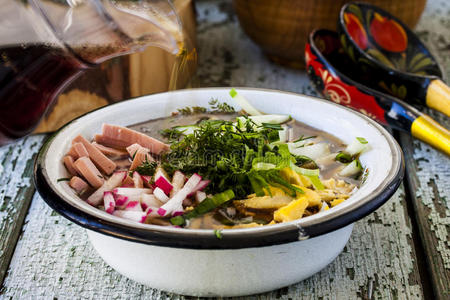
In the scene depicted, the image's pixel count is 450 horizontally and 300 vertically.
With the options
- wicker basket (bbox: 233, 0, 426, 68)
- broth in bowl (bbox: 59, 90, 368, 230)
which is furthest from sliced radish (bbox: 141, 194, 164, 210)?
wicker basket (bbox: 233, 0, 426, 68)

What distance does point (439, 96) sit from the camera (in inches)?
72.1

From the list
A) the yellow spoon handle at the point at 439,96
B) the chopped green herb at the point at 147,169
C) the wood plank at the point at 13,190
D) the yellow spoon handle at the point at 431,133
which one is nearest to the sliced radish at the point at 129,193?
the chopped green herb at the point at 147,169

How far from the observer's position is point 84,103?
2.03 metres

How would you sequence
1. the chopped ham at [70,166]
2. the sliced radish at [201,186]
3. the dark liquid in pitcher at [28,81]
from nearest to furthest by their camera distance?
the dark liquid in pitcher at [28,81], the sliced radish at [201,186], the chopped ham at [70,166]

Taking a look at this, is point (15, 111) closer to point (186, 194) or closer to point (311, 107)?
point (186, 194)

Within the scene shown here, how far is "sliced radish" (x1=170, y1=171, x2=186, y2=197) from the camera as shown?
4.09 ft

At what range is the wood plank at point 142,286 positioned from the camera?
121 centimetres

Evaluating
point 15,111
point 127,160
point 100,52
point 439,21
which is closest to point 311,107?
point 127,160

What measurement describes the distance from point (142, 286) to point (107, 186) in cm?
25

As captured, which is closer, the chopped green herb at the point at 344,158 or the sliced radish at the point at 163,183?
the sliced radish at the point at 163,183

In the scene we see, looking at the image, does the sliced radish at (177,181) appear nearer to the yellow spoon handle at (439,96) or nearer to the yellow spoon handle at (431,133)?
the yellow spoon handle at (431,133)

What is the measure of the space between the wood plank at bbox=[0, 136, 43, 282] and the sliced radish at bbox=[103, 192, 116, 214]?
33 centimetres

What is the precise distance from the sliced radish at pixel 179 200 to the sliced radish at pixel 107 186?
0.17 metres

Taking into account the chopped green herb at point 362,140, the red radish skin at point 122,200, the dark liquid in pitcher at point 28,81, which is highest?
the dark liquid in pitcher at point 28,81
